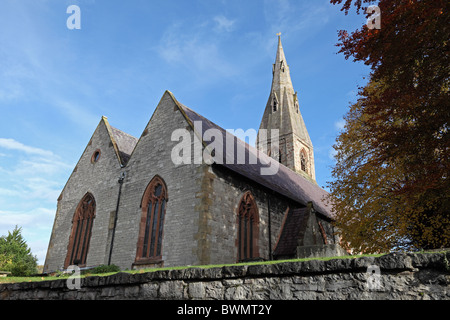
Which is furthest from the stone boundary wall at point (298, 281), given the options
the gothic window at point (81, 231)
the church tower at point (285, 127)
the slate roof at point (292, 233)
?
the church tower at point (285, 127)

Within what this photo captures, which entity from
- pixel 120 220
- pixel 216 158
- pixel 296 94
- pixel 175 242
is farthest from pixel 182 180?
pixel 296 94

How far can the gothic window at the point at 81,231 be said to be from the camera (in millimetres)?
16734

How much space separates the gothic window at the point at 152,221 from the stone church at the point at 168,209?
45 mm

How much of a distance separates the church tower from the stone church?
65.0ft

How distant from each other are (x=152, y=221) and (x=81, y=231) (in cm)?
545

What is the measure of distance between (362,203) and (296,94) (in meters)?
32.9

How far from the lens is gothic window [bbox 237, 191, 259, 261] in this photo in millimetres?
14500

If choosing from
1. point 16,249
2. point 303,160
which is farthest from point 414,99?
point 16,249

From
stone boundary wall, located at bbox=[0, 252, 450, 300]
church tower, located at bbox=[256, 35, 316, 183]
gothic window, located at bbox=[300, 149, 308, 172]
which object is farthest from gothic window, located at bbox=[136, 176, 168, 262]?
gothic window, located at bbox=[300, 149, 308, 172]

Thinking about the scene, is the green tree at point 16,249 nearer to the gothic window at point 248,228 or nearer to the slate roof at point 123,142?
the slate roof at point 123,142

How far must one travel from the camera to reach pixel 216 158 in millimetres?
14062

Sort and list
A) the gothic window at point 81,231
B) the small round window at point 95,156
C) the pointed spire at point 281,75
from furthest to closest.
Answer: the pointed spire at point 281,75
the small round window at point 95,156
the gothic window at point 81,231

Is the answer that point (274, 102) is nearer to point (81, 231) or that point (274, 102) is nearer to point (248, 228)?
point (248, 228)
